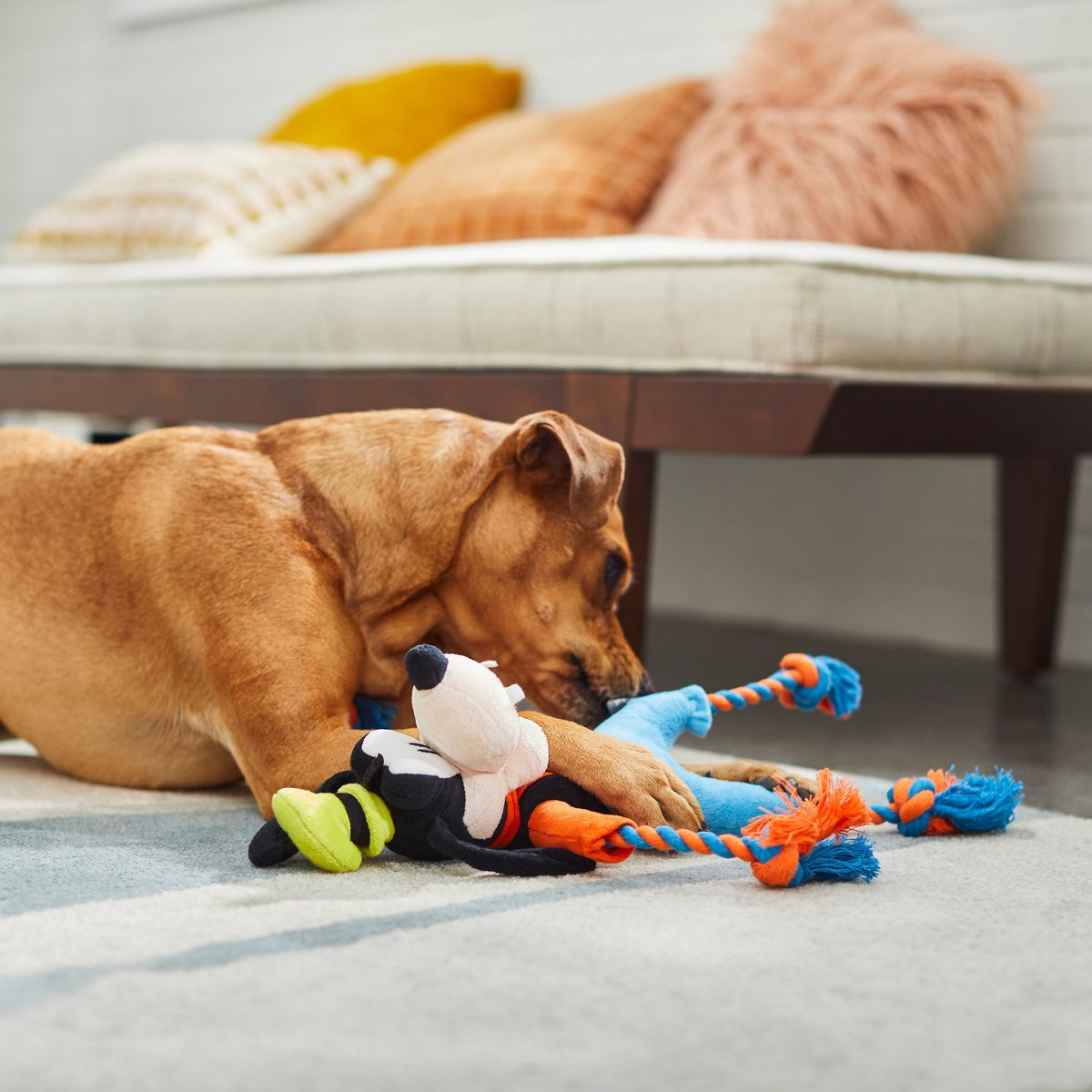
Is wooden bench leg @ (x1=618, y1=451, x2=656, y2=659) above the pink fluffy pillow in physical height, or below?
below

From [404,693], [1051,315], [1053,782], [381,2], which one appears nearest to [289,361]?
[404,693]

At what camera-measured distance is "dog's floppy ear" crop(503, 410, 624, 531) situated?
1688 millimetres

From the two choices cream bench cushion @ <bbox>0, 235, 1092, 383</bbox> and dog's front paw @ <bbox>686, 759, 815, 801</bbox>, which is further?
cream bench cushion @ <bbox>0, 235, 1092, 383</bbox>

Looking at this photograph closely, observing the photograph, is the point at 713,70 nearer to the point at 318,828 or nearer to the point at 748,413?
the point at 748,413

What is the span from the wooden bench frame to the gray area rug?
0.75 metres

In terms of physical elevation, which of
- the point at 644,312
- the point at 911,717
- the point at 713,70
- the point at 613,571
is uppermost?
the point at 713,70

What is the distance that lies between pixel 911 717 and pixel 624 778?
1.16 meters

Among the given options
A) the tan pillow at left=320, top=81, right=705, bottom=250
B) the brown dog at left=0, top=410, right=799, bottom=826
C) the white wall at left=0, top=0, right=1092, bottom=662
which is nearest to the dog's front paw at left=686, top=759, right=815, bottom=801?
the brown dog at left=0, top=410, right=799, bottom=826

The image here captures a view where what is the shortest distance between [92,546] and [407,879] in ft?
2.10

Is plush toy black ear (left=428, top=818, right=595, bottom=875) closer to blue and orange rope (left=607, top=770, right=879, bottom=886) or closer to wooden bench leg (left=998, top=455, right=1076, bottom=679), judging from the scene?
blue and orange rope (left=607, top=770, right=879, bottom=886)

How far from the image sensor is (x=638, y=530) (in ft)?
7.25

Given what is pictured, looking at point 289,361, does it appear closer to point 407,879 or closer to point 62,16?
point 407,879

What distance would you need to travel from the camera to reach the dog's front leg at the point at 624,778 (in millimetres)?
1447

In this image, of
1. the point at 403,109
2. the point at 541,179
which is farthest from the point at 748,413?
the point at 403,109
